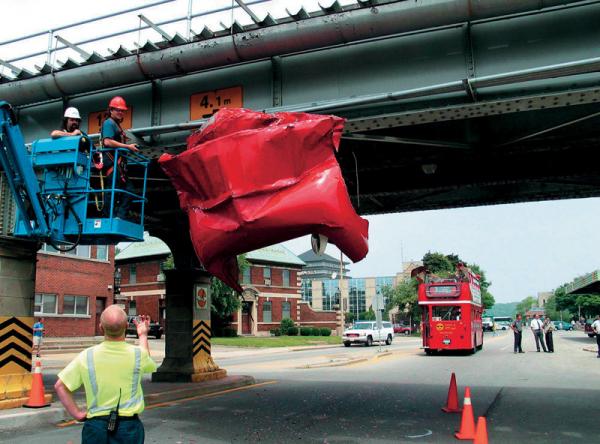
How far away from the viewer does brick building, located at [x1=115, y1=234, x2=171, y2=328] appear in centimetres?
5325

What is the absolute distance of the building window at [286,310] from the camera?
57094 mm

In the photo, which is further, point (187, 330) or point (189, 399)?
point (187, 330)

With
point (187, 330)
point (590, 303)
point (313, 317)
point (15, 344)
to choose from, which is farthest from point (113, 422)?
point (590, 303)

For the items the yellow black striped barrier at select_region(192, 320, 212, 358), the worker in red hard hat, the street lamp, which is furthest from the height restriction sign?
the street lamp

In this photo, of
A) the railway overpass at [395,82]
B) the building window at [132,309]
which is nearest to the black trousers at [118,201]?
the railway overpass at [395,82]

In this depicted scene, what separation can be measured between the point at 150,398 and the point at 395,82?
781cm

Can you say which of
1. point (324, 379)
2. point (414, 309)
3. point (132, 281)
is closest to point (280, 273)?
point (132, 281)

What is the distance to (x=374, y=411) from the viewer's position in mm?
10359

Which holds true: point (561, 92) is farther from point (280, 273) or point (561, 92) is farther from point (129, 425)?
point (280, 273)

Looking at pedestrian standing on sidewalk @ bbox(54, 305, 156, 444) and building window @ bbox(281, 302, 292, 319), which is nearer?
pedestrian standing on sidewalk @ bbox(54, 305, 156, 444)

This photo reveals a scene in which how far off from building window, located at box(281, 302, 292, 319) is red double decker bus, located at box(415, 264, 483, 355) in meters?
31.6

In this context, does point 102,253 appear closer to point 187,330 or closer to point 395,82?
point 187,330

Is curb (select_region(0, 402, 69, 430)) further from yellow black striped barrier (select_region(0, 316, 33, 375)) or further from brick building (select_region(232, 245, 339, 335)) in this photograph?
brick building (select_region(232, 245, 339, 335))

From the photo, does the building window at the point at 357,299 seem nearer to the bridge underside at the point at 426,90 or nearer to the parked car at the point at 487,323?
the parked car at the point at 487,323
